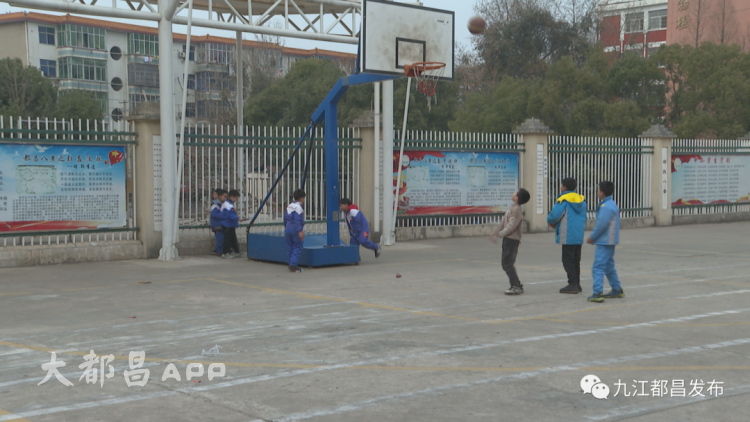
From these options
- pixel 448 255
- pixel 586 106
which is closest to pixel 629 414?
pixel 448 255

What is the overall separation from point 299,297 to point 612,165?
14.5m

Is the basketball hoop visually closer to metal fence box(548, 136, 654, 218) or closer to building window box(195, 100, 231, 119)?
metal fence box(548, 136, 654, 218)

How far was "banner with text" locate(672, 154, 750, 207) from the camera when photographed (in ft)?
77.8

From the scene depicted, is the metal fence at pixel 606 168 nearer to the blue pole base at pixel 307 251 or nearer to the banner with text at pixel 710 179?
the banner with text at pixel 710 179

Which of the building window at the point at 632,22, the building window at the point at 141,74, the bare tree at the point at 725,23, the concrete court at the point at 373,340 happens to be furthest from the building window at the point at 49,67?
the concrete court at the point at 373,340

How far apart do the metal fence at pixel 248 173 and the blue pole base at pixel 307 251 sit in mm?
1392

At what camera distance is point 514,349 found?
7.20 meters

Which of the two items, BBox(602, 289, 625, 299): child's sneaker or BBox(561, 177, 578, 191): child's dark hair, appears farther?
BBox(561, 177, 578, 191): child's dark hair

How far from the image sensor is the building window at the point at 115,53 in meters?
61.9

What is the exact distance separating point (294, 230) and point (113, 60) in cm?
5443

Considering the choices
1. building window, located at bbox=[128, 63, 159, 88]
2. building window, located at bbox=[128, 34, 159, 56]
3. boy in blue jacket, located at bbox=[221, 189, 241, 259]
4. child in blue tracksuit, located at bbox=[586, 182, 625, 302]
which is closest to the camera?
child in blue tracksuit, located at bbox=[586, 182, 625, 302]

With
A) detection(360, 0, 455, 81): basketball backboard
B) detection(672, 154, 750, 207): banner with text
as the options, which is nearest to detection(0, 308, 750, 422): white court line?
detection(360, 0, 455, 81): basketball backboard

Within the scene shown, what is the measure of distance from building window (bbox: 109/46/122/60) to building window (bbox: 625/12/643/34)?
129ft

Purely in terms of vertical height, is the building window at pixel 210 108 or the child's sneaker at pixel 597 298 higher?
the building window at pixel 210 108
